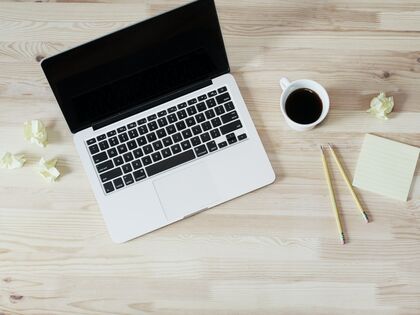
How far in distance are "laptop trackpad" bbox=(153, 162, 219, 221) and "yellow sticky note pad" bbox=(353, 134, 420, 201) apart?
267 mm

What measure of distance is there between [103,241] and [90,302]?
11cm

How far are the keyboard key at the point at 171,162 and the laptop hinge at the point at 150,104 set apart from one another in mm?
105

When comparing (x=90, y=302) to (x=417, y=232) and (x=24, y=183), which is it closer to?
(x=24, y=183)

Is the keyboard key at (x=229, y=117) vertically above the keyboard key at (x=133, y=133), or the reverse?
the keyboard key at (x=133, y=133)

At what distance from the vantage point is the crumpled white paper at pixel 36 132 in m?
1.05

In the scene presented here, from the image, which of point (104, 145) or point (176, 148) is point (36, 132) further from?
point (176, 148)

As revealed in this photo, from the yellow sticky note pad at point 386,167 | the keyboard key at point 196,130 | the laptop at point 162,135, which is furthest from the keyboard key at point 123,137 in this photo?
the yellow sticky note pad at point 386,167

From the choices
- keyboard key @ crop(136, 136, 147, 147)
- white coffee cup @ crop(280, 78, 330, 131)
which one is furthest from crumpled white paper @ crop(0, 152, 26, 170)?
white coffee cup @ crop(280, 78, 330, 131)

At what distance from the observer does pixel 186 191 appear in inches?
40.1

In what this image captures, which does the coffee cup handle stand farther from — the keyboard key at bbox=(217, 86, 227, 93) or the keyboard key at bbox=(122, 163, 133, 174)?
the keyboard key at bbox=(122, 163, 133, 174)

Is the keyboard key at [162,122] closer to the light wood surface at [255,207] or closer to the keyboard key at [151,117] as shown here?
the keyboard key at [151,117]

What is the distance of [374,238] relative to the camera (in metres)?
1.00

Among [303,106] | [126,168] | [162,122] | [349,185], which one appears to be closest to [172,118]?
[162,122]

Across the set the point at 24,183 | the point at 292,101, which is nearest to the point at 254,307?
the point at 292,101
